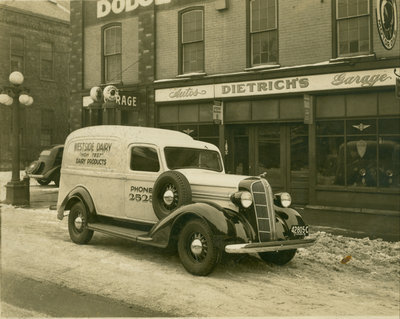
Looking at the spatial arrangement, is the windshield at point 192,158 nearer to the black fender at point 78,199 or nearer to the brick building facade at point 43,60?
the black fender at point 78,199

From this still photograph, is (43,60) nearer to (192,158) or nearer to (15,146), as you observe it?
(192,158)

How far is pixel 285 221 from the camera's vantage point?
5719 mm

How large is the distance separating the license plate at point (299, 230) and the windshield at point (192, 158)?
179 centimetres

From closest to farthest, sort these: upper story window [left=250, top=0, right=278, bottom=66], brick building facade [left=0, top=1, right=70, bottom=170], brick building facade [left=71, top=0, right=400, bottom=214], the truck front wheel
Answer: brick building facade [left=0, top=1, right=70, bottom=170] < the truck front wheel < brick building facade [left=71, top=0, right=400, bottom=214] < upper story window [left=250, top=0, right=278, bottom=66]

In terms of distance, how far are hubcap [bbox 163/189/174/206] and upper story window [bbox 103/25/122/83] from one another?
33.0ft

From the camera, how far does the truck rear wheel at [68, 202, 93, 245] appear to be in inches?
272

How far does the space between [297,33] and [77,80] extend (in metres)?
8.45

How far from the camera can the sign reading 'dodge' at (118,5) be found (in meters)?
14.3

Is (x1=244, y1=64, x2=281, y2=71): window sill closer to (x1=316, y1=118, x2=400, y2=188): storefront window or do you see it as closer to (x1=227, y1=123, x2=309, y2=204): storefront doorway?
(x1=227, y1=123, x2=309, y2=204): storefront doorway

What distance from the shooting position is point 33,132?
417 inches

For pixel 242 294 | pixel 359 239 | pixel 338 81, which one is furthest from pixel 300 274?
pixel 338 81

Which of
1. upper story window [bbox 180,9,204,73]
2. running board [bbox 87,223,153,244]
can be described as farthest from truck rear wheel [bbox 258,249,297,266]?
upper story window [bbox 180,9,204,73]

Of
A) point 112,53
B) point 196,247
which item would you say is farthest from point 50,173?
point 196,247

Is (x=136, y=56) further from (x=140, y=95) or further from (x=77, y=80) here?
(x=77, y=80)
